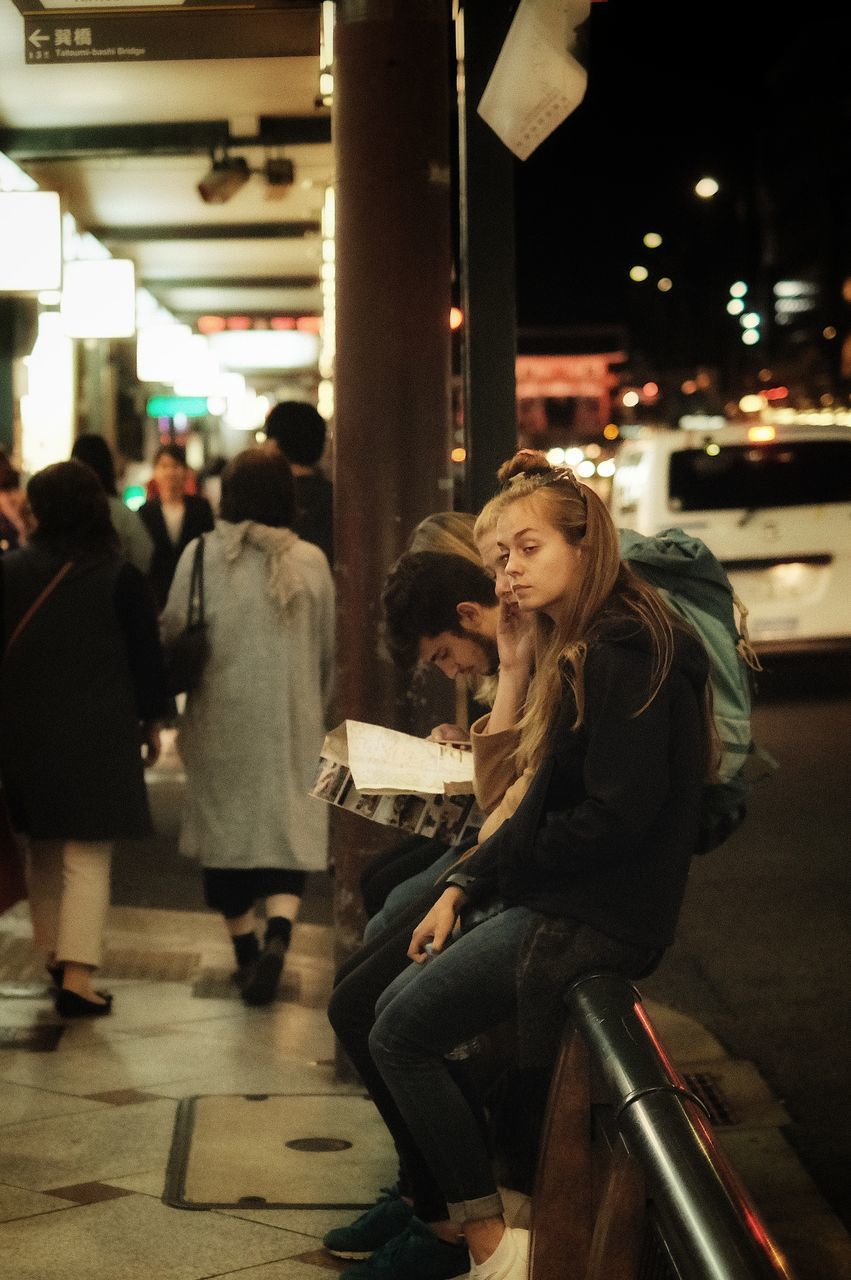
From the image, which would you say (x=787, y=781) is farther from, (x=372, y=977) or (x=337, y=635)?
(x=372, y=977)

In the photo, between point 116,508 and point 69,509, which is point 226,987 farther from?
point 116,508

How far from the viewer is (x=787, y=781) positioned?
36.6 ft

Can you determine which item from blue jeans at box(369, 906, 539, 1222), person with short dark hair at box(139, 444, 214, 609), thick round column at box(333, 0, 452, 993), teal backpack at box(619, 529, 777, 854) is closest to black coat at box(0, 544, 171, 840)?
thick round column at box(333, 0, 452, 993)

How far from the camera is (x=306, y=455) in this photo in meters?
7.96

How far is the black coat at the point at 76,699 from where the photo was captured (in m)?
6.43

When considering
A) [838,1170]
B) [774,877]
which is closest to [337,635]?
[838,1170]

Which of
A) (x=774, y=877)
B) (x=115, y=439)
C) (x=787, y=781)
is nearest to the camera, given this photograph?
(x=774, y=877)

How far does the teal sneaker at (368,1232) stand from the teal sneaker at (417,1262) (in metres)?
0.17

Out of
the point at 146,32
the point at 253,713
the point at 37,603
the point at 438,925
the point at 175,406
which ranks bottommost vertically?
the point at 438,925

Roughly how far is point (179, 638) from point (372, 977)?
9.54ft

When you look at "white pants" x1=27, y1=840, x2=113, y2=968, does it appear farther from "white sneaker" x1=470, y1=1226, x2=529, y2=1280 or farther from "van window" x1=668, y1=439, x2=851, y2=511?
"van window" x1=668, y1=439, x2=851, y2=511

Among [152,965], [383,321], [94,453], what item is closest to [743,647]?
[383,321]

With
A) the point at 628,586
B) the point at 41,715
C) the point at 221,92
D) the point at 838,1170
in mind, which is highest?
the point at 221,92

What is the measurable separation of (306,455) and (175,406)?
48.3 ft
